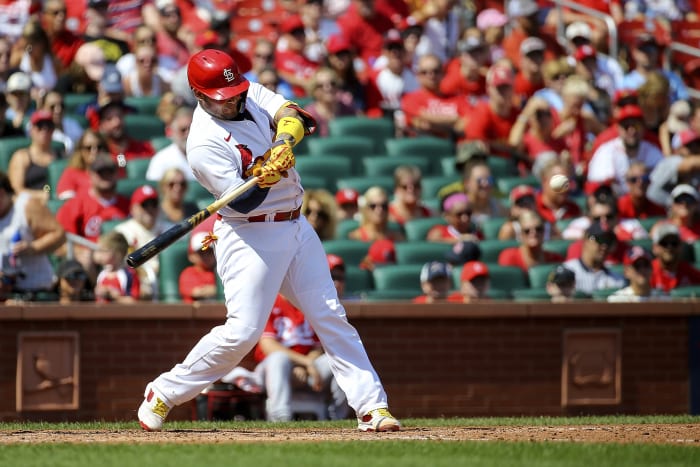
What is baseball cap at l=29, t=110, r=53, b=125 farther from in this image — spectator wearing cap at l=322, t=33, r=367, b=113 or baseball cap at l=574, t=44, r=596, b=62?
baseball cap at l=574, t=44, r=596, b=62

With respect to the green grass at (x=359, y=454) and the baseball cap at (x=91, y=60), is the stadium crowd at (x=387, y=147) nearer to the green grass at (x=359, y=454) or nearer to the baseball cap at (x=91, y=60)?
the baseball cap at (x=91, y=60)

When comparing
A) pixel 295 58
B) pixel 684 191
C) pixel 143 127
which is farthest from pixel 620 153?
pixel 143 127

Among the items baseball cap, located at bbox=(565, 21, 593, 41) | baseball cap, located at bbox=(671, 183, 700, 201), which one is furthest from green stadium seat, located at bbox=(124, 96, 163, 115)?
baseball cap, located at bbox=(565, 21, 593, 41)

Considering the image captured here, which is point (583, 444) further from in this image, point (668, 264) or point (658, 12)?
point (658, 12)

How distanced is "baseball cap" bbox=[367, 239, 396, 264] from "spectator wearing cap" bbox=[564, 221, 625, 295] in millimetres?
1450

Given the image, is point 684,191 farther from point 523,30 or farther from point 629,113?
point 523,30

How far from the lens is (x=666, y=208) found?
13.3 m

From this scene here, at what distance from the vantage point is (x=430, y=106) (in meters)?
13.8

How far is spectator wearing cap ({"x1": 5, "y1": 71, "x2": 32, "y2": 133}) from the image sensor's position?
39.1 feet

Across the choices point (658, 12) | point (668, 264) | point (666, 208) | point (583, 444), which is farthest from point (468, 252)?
point (658, 12)

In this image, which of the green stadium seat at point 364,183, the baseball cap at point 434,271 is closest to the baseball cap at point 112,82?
the green stadium seat at point 364,183

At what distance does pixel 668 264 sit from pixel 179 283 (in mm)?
4237

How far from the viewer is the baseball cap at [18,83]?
11914mm

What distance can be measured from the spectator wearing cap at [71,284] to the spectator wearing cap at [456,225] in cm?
307
